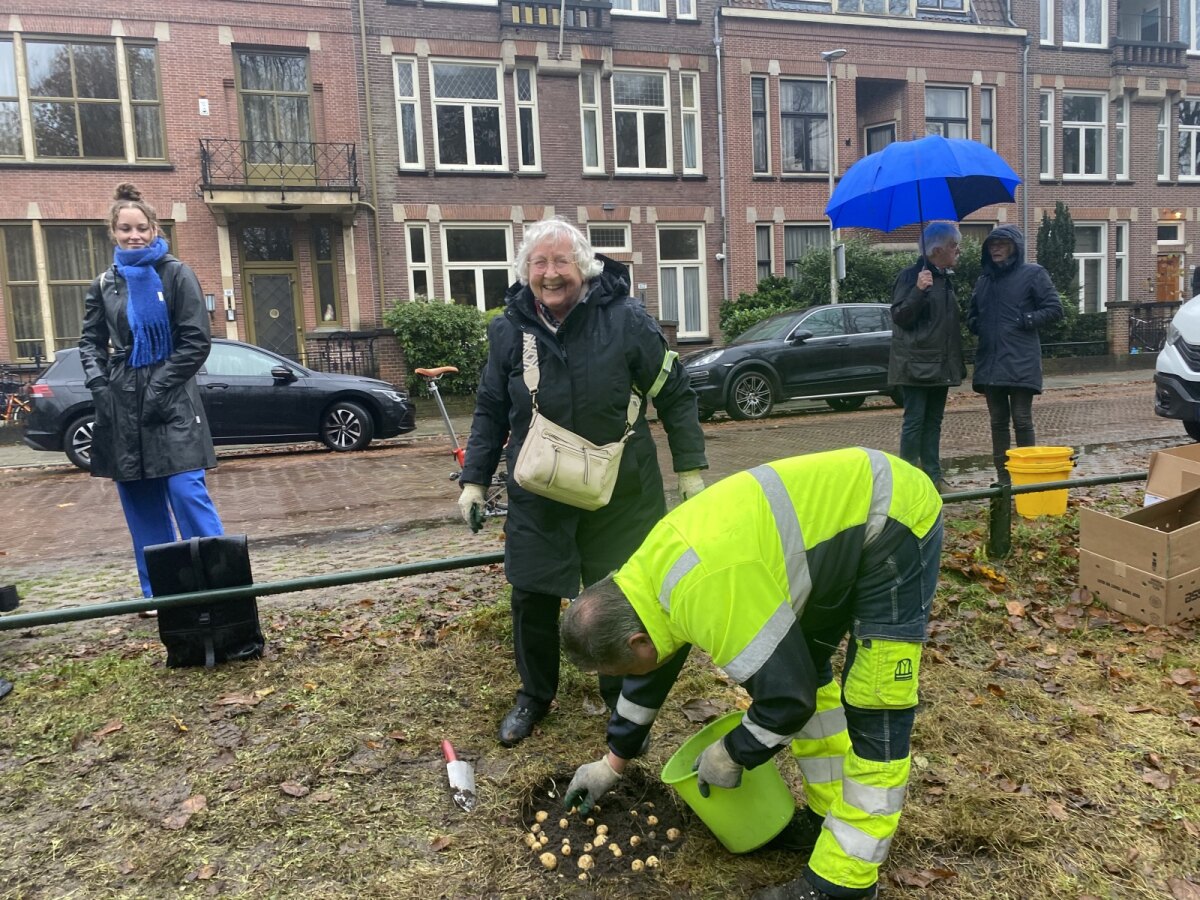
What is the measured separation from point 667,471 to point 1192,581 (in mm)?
5417

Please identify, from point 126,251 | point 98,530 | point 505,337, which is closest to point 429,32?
point 98,530

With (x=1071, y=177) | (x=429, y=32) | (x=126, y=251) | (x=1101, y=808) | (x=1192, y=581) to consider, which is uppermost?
(x=429, y=32)

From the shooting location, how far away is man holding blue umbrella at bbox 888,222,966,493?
6285mm

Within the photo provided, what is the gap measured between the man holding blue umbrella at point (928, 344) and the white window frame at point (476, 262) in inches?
562

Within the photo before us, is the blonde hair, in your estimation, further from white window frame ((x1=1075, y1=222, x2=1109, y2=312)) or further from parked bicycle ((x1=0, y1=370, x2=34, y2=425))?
white window frame ((x1=1075, y1=222, x2=1109, y2=312))

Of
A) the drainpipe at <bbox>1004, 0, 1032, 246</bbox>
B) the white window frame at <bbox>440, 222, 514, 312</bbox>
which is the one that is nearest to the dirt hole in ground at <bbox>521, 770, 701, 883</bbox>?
the white window frame at <bbox>440, 222, 514, 312</bbox>

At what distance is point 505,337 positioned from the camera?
10.7ft

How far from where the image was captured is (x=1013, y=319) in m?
6.26

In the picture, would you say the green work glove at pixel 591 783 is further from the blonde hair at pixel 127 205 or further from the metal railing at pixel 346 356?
the metal railing at pixel 346 356

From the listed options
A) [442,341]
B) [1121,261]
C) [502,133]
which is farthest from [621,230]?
[1121,261]

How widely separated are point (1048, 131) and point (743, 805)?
27.3 metres

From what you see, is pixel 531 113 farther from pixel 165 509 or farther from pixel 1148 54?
pixel 1148 54

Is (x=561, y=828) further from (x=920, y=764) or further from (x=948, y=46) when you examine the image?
(x=948, y=46)

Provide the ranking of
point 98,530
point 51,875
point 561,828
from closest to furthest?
point 51,875, point 561,828, point 98,530
